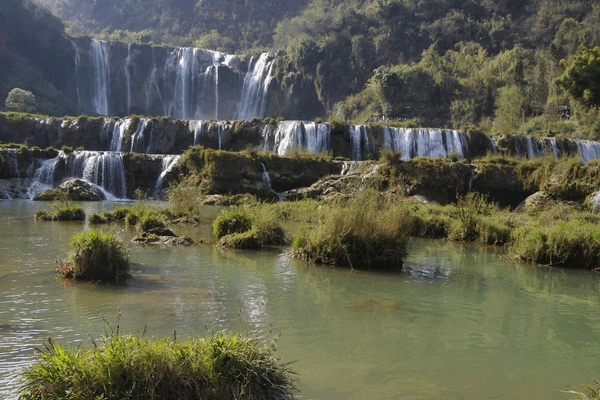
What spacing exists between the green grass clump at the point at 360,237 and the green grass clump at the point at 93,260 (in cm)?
456

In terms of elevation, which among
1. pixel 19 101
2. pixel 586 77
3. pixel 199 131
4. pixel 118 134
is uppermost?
pixel 586 77

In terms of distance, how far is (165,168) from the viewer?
1507 inches

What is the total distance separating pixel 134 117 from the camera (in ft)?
153

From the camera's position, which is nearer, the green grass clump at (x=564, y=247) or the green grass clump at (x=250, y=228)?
the green grass clump at (x=564, y=247)

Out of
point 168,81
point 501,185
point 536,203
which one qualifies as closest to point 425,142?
point 501,185

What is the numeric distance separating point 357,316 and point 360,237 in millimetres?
4172

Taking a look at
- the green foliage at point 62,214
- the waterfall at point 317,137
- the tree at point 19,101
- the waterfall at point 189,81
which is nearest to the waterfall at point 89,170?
the waterfall at point 317,137

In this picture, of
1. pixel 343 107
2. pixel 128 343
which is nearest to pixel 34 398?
pixel 128 343

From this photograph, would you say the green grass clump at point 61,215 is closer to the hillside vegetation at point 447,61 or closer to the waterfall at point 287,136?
the waterfall at point 287,136

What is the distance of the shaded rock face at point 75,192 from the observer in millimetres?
33375

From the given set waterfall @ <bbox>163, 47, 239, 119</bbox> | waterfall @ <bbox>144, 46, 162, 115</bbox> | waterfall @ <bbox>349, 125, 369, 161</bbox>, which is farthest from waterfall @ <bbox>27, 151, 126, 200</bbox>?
waterfall @ <bbox>144, 46, 162, 115</bbox>

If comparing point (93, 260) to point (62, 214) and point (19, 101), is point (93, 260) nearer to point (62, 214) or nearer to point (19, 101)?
point (62, 214)

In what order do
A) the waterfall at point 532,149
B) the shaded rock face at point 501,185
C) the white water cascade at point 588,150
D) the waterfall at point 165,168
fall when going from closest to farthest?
the shaded rock face at point 501,185 → the waterfall at point 165,168 → the white water cascade at point 588,150 → the waterfall at point 532,149

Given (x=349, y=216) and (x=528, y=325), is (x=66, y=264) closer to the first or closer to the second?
(x=349, y=216)
